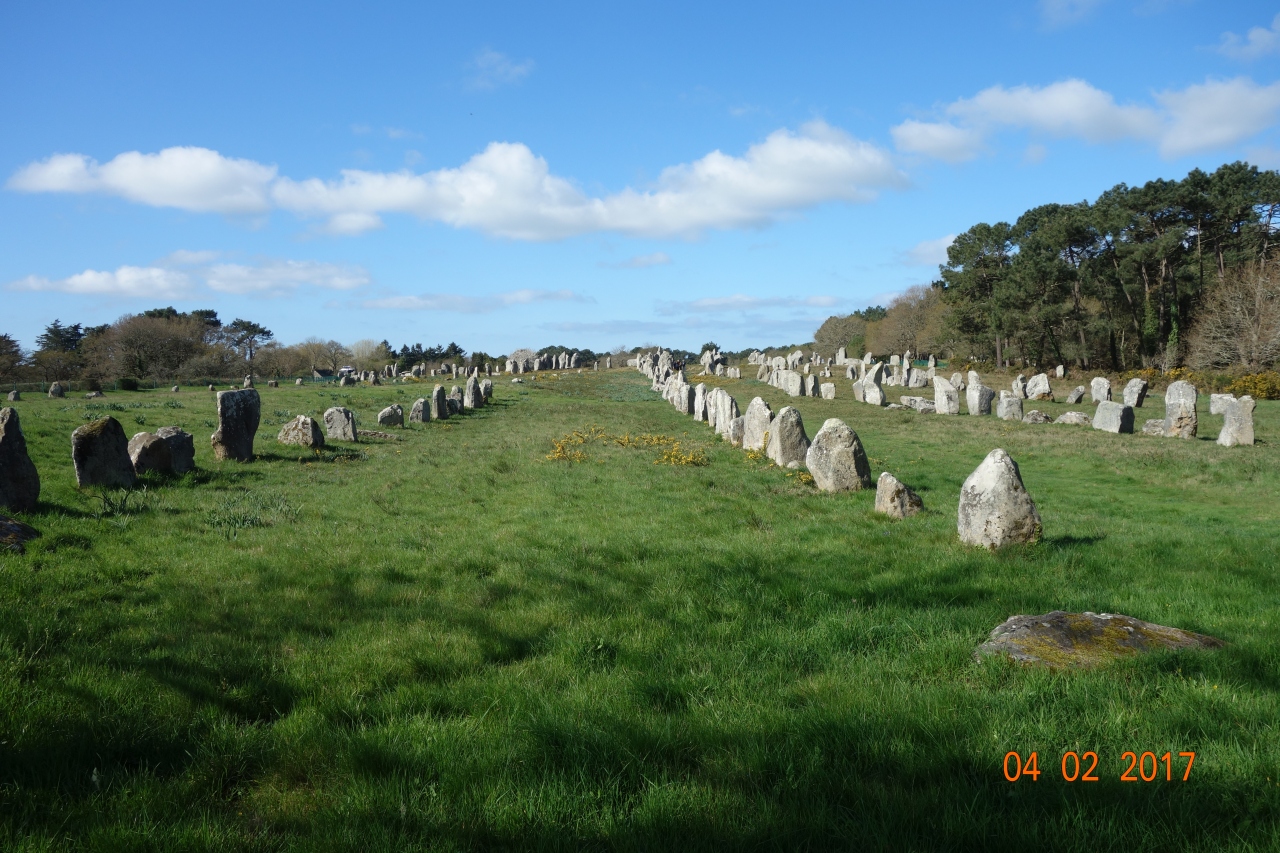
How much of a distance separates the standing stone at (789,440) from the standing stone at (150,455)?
496 inches

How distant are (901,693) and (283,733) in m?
3.75

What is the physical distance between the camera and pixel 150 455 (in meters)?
12.9

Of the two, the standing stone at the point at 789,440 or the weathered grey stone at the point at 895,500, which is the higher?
the standing stone at the point at 789,440

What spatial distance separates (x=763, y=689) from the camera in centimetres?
472

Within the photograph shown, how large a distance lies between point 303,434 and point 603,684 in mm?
16162

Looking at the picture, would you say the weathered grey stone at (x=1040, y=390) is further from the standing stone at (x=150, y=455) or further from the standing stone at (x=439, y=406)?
→ the standing stone at (x=150, y=455)

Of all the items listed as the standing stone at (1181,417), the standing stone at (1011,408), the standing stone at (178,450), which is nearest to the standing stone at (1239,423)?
the standing stone at (1181,417)

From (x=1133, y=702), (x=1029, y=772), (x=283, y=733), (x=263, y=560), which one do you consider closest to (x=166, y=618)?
(x=263, y=560)

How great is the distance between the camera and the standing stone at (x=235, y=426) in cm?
1580

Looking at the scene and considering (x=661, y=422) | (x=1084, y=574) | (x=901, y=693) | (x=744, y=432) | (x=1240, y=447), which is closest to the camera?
(x=901, y=693)

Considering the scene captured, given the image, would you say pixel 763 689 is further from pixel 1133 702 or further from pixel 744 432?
pixel 744 432

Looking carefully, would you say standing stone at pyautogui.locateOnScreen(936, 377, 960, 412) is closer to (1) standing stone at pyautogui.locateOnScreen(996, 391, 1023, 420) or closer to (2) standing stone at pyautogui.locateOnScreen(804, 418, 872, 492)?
(1) standing stone at pyautogui.locateOnScreen(996, 391, 1023, 420)

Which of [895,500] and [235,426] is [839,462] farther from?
[235,426]

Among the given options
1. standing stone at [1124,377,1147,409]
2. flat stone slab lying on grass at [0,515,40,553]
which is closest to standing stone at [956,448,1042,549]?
flat stone slab lying on grass at [0,515,40,553]
